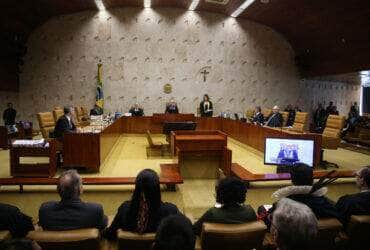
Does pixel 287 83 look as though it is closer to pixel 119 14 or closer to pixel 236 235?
pixel 119 14

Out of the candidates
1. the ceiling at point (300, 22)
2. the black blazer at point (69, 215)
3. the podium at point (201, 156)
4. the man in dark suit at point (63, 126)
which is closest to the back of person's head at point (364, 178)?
the black blazer at point (69, 215)

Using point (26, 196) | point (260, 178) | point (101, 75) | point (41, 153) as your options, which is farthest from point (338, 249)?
point (101, 75)

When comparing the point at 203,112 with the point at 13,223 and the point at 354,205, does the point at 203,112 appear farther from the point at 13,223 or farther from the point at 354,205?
the point at 13,223

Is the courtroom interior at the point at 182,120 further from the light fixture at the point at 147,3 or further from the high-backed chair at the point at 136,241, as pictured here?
the light fixture at the point at 147,3

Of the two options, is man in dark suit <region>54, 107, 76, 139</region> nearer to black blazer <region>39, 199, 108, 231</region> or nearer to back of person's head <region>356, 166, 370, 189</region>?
black blazer <region>39, 199, 108, 231</region>

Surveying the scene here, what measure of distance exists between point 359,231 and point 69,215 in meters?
2.02

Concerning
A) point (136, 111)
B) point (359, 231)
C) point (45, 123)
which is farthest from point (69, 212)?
point (136, 111)

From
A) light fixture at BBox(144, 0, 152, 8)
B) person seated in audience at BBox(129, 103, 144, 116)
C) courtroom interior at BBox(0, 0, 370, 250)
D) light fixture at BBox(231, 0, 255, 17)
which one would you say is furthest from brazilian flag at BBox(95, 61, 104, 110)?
light fixture at BBox(231, 0, 255, 17)

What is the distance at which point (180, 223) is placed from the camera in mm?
1633

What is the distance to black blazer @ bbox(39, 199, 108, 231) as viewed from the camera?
252 centimetres

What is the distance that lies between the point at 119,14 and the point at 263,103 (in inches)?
258

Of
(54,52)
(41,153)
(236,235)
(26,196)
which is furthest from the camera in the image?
(54,52)

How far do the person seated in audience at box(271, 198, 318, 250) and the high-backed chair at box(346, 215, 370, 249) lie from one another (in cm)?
107

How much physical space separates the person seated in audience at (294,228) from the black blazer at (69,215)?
1.36 metres
